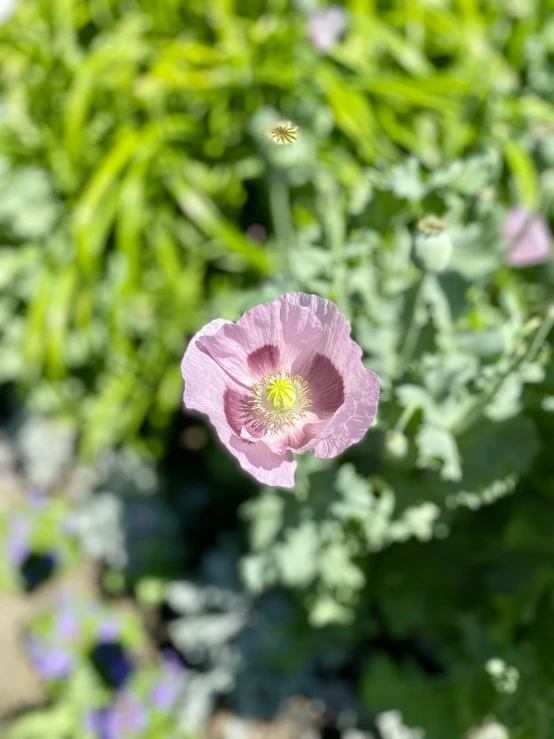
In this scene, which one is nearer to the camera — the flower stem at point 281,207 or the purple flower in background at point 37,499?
the flower stem at point 281,207

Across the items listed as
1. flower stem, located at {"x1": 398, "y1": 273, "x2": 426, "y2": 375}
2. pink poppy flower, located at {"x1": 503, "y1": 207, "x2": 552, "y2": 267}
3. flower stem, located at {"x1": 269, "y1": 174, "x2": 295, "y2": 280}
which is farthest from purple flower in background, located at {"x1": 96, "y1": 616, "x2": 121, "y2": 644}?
pink poppy flower, located at {"x1": 503, "y1": 207, "x2": 552, "y2": 267}

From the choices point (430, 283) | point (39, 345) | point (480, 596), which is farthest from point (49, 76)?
point (480, 596)

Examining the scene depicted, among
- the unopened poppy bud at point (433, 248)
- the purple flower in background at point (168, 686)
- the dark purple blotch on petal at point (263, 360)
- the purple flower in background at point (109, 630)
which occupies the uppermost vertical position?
the unopened poppy bud at point (433, 248)

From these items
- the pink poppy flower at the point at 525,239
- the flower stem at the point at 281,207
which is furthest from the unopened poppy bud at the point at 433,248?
the flower stem at the point at 281,207

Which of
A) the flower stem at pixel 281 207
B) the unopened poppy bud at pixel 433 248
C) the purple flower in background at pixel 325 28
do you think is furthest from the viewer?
the purple flower in background at pixel 325 28

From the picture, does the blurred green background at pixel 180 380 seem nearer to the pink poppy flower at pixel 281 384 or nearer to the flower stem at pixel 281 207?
the flower stem at pixel 281 207

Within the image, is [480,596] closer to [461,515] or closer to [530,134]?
[461,515]
